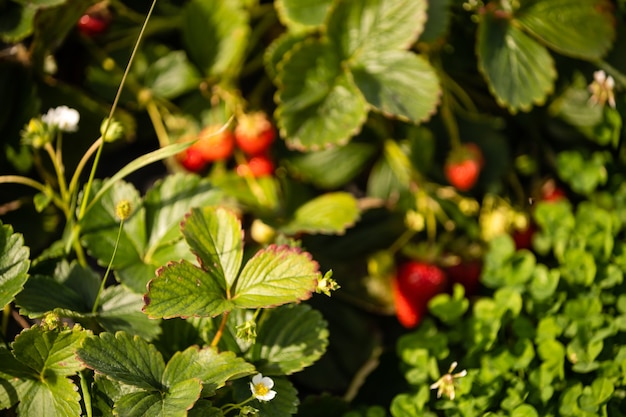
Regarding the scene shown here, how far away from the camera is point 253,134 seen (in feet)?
4.52

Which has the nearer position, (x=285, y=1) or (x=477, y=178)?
(x=285, y=1)

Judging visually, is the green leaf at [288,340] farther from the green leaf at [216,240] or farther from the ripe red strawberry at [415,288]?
the ripe red strawberry at [415,288]

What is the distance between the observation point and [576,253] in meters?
1.17

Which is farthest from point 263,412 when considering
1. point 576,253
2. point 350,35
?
point 350,35

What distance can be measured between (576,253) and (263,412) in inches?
22.9

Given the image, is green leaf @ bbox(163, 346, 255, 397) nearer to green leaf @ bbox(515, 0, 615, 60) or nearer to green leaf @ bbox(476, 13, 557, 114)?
green leaf @ bbox(476, 13, 557, 114)

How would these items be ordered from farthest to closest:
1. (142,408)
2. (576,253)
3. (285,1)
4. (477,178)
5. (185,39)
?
(477,178) → (185,39) → (285,1) → (576,253) → (142,408)

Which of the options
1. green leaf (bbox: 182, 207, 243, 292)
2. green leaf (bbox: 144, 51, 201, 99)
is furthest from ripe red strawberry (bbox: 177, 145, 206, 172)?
green leaf (bbox: 182, 207, 243, 292)

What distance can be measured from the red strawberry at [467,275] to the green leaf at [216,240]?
630 millimetres

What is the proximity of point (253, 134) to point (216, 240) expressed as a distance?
47 cm

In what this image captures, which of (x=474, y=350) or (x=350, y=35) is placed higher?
(x=350, y=35)

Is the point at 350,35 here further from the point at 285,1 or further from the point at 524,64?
the point at 524,64

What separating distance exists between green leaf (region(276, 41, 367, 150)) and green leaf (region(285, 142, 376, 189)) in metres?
0.17

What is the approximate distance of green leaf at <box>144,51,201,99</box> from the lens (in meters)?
1.39
